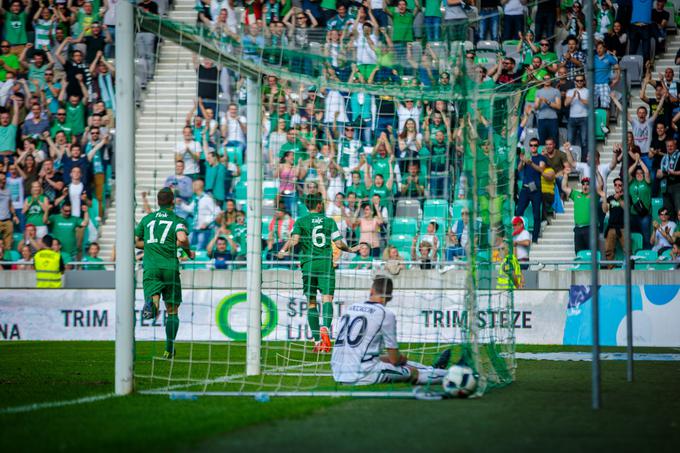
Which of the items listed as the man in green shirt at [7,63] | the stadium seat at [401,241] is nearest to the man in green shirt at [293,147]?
the stadium seat at [401,241]

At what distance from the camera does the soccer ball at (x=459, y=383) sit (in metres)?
8.86

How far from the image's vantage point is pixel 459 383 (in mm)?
8844

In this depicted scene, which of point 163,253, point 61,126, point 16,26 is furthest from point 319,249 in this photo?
point 16,26

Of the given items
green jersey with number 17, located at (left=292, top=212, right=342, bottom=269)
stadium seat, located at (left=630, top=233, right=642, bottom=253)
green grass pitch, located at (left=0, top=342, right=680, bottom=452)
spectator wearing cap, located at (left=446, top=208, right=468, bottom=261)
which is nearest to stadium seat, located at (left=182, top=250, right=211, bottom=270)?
spectator wearing cap, located at (left=446, top=208, right=468, bottom=261)

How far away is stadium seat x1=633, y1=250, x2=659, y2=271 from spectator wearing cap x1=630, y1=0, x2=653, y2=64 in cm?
544

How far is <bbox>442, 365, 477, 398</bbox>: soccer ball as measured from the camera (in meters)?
8.86

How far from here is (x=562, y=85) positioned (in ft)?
69.1

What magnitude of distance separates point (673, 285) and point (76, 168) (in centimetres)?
1218

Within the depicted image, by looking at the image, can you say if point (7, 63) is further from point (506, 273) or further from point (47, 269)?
point (506, 273)

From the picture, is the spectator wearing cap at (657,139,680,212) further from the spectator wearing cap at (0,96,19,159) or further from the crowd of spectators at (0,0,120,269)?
the spectator wearing cap at (0,96,19,159)

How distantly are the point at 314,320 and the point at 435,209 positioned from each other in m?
3.93

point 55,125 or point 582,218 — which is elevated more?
point 55,125

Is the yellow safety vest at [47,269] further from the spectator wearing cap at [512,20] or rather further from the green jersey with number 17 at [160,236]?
the spectator wearing cap at [512,20]

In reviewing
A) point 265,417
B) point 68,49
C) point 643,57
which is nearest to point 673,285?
→ point 643,57
